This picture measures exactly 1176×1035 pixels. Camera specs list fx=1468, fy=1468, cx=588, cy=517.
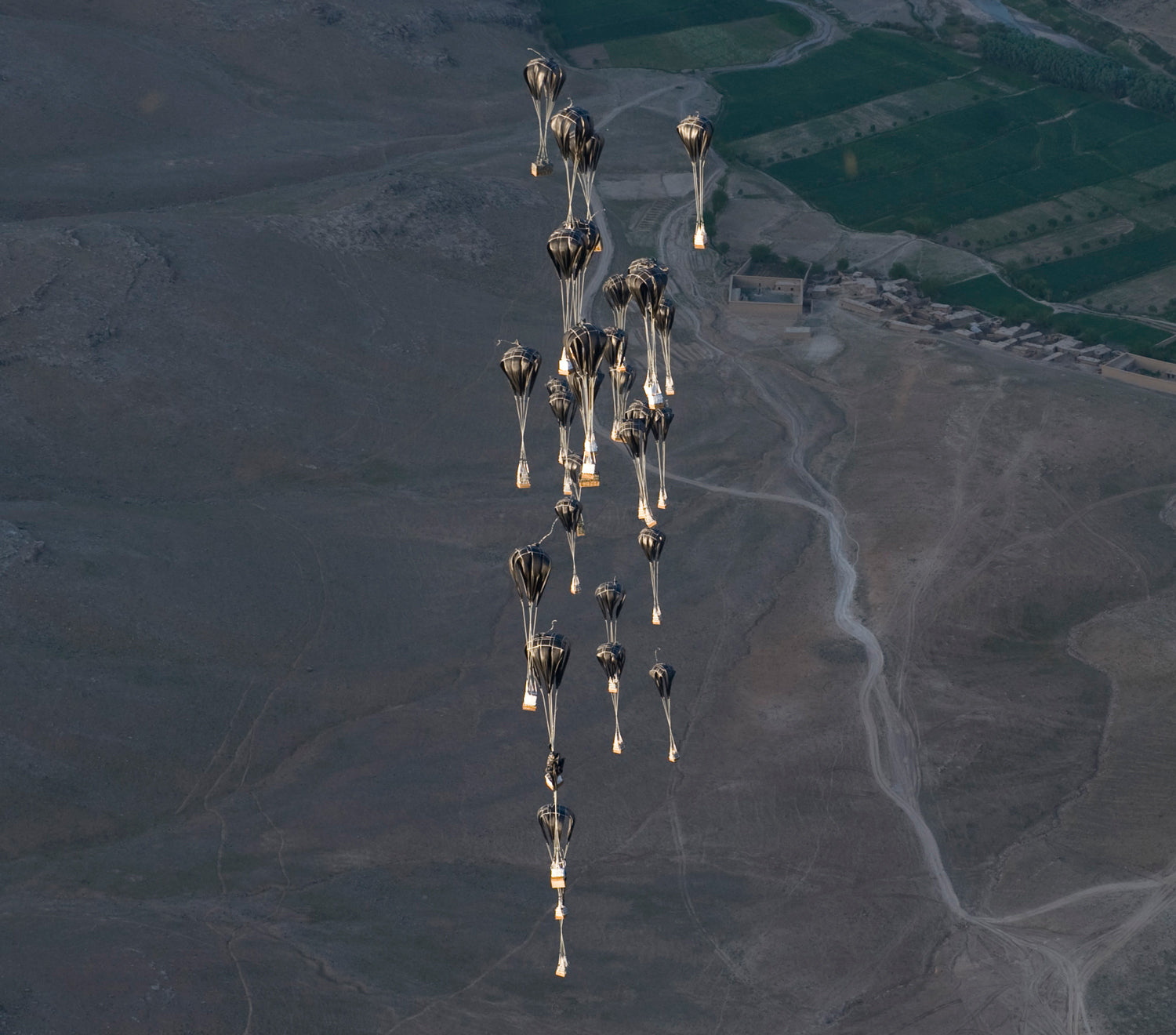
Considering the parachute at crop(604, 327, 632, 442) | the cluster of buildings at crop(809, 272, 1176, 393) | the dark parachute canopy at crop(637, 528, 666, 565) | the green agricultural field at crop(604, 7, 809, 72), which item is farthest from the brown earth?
the green agricultural field at crop(604, 7, 809, 72)

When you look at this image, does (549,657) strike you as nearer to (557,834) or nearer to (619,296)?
(557,834)

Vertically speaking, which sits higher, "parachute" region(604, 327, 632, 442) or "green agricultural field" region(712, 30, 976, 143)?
"parachute" region(604, 327, 632, 442)

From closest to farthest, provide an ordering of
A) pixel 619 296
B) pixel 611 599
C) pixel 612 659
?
pixel 619 296, pixel 612 659, pixel 611 599

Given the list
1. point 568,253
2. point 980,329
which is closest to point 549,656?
point 568,253

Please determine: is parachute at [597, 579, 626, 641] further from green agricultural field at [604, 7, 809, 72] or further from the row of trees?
the row of trees

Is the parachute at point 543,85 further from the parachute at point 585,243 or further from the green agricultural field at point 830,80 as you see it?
the green agricultural field at point 830,80

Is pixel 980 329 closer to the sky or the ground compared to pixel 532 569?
closer to the ground
